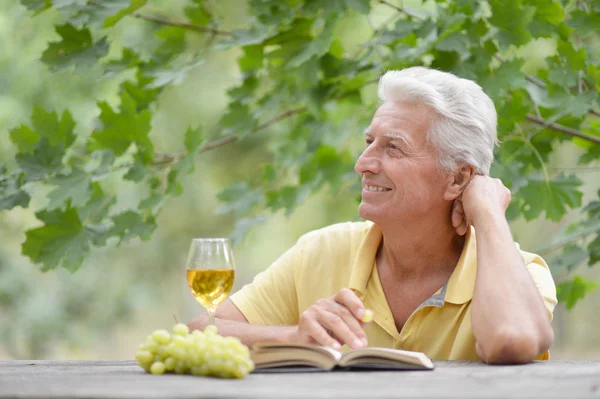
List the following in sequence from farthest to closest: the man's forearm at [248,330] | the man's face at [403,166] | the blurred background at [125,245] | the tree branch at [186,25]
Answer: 1. the blurred background at [125,245]
2. the tree branch at [186,25]
3. the man's face at [403,166]
4. the man's forearm at [248,330]

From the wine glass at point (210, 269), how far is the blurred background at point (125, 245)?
4.51 metres

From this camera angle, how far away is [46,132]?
86.0 inches

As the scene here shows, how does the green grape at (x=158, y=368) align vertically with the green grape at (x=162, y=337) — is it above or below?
below

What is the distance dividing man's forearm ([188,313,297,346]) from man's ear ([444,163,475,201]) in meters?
0.56

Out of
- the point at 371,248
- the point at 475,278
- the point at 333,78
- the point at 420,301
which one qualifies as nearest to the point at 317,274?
the point at 371,248

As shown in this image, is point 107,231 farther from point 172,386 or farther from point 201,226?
point 201,226

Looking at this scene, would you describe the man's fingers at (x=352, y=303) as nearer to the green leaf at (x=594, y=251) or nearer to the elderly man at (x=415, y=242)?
the elderly man at (x=415, y=242)

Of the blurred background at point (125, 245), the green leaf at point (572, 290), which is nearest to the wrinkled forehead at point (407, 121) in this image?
the green leaf at point (572, 290)

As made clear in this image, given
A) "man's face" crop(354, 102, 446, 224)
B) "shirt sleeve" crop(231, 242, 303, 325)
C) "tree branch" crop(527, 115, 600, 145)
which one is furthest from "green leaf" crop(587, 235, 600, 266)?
"shirt sleeve" crop(231, 242, 303, 325)

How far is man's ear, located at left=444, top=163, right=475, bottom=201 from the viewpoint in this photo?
1998mm

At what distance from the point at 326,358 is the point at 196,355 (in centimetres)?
24

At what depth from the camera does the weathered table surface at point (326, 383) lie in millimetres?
1072

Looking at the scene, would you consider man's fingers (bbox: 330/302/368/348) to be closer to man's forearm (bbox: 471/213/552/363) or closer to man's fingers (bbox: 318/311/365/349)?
man's fingers (bbox: 318/311/365/349)

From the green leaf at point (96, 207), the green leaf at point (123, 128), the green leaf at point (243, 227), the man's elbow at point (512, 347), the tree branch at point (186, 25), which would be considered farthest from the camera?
the green leaf at point (243, 227)
